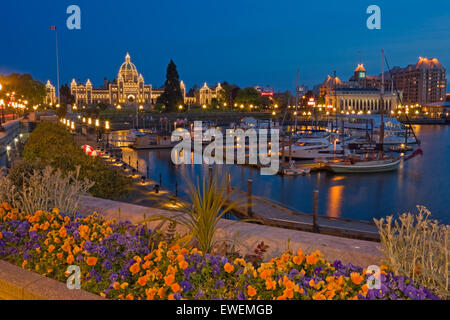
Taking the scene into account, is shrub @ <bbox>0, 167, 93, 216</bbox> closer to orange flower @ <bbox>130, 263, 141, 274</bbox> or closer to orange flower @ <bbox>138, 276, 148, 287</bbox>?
orange flower @ <bbox>130, 263, 141, 274</bbox>

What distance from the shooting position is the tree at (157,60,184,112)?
10544cm

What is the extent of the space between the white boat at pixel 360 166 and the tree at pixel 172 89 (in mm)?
75709

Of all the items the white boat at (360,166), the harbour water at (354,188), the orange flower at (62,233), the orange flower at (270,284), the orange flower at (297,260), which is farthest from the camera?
the white boat at (360,166)

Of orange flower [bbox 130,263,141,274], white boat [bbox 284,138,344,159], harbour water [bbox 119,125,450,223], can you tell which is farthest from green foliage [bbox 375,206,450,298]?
white boat [bbox 284,138,344,159]

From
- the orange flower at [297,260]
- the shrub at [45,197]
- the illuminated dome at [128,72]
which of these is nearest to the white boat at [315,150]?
the shrub at [45,197]

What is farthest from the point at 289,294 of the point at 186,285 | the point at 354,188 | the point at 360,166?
the point at 360,166

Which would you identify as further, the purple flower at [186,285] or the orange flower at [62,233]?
the orange flower at [62,233]

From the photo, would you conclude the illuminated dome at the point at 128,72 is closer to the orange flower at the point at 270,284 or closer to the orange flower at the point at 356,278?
the orange flower at the point at 270,284

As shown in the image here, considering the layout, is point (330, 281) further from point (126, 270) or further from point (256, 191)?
point (256, 191)

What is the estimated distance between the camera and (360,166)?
3647cm

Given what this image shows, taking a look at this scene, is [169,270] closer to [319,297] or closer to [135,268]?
[135,268]

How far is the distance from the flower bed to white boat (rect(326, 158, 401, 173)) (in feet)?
108

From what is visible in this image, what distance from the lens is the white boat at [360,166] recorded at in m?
36.2
